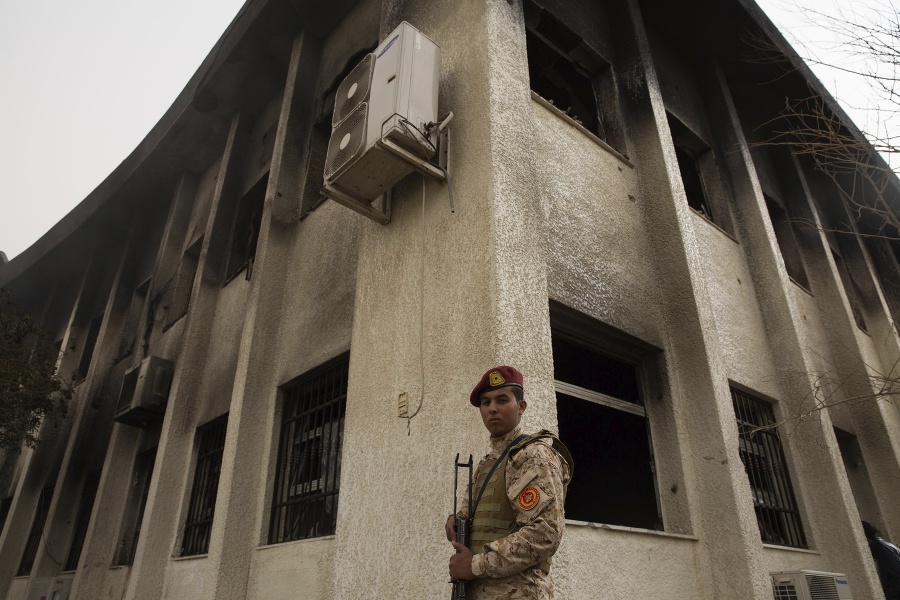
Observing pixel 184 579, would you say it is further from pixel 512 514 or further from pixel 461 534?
pixel 512 514

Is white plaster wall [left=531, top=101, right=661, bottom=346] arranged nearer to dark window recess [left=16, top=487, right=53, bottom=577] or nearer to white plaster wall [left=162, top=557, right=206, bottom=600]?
white plaster wall [left=162, top=557, right=206, bottom=600]

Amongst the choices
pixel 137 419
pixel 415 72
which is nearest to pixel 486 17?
pixel 415 72

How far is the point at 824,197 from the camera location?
8898 mm

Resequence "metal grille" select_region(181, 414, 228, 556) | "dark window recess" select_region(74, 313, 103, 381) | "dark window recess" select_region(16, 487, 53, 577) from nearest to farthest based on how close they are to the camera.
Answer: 1. "metal grille" select_region(181, 414, 228, 556)
2. "dark window recess" select_region(16, 487, 53, 577)
3. "dark window recess" select_region(74, 313, 103, 381)

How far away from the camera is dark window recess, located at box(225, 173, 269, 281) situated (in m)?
6.94

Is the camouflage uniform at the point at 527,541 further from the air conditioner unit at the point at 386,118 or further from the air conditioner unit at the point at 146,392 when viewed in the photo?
the air conditioner unit at the point at 146,392

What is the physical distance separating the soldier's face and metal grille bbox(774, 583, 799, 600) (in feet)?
9.75

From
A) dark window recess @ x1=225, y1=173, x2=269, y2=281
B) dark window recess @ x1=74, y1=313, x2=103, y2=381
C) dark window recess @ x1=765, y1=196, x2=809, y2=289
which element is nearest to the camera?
dark window recess @ x1=225, y1=173, x2=269, y2=281

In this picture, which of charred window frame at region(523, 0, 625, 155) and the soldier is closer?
the soldier

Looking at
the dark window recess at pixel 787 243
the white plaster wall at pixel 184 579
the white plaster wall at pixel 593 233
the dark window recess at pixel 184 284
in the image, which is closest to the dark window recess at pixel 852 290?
the dark window recess at pixel 787 243

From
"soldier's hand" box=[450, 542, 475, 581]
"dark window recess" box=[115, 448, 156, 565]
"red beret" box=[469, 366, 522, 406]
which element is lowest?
"soldier's hand" box=[450, 542, 475, 581]

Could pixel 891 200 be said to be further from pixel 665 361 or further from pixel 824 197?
pixel 665 361

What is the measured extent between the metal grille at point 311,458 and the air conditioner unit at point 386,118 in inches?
55.2

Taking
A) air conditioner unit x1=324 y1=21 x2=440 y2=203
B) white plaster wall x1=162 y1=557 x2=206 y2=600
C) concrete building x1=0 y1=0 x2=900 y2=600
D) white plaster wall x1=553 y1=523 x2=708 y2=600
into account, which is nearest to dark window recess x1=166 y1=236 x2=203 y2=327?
concrete building x1=0 y1=0 x2=900 y2=600
